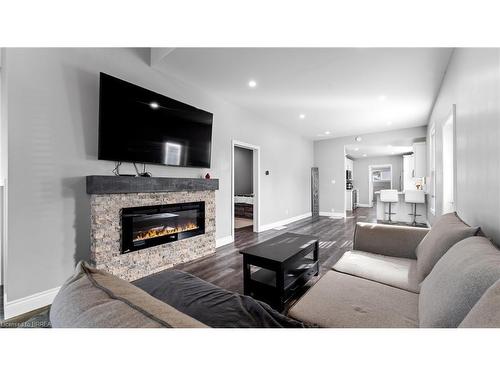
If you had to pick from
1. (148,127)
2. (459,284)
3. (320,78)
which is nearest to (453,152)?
(320,78)

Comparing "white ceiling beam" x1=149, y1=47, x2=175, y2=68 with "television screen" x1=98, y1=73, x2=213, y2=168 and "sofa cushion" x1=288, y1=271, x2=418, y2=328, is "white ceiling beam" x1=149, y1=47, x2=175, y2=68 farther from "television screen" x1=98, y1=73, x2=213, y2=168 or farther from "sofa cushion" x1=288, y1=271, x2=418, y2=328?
"sofa cushion" x1=288, y1=271, x2=418, y2=328

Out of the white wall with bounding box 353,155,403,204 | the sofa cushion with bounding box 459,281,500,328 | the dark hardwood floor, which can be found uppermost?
the white wall with bounding box 353,155,403,204

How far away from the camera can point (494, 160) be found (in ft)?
4.56

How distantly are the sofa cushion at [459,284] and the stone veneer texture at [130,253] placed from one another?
2677 millimetres

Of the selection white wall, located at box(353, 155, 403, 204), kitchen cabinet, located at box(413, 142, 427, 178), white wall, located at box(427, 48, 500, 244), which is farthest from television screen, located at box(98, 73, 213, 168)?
white wall, located at box(353, 155, 403, 204)

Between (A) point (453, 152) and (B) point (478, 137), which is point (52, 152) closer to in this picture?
(B) point (478, 137)

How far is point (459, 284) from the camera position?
81 cm

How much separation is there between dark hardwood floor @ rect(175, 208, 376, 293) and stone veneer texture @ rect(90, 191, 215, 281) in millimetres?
209

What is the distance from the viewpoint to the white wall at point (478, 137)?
1.38m

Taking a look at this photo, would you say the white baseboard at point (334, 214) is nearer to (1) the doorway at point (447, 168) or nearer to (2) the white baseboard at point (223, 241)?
(1) the doorway at point (447, 168)

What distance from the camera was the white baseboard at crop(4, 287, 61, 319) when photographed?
1.86m
